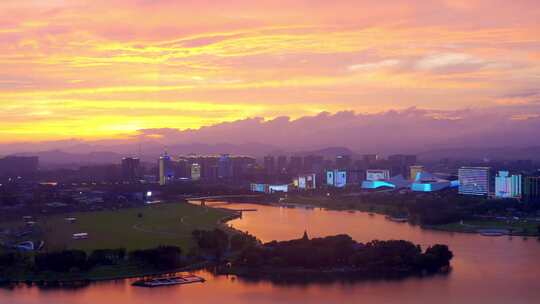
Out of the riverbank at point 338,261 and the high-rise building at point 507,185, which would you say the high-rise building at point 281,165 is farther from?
the riverbank at point 338,261

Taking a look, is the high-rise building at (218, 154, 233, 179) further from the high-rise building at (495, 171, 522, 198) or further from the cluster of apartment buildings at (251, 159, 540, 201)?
the high-rise building at (495, 171, 522, 198)

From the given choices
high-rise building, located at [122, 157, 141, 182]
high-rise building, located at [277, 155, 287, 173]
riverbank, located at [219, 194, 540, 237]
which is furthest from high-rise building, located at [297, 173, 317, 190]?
high-rise building, located at [122, 157, 141, 182]

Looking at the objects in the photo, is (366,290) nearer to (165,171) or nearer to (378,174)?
(378,174)

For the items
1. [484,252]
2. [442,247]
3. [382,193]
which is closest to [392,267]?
[442,247]

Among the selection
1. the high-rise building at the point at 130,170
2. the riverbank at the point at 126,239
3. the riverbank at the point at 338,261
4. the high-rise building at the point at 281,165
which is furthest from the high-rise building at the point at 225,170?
the riverbank at the point at 338,261

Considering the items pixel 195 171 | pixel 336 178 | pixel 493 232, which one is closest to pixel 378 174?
pixel 336 178

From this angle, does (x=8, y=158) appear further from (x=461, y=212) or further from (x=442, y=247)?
(x=442, y=247)
